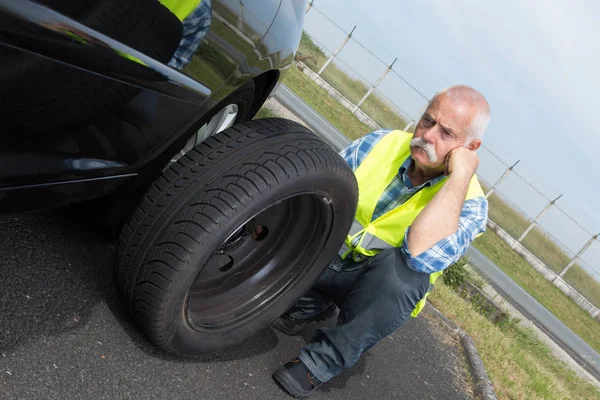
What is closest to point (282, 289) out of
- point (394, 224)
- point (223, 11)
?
point (394, 224)

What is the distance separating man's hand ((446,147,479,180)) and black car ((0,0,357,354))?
1.76ft

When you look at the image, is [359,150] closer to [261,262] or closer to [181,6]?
[261,262]

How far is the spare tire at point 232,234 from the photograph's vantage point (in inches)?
71.4

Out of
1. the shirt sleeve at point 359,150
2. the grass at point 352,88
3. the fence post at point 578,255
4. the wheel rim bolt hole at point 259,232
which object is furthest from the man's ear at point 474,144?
the fence post at point 578,255

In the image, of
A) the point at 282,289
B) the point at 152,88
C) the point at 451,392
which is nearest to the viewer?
the point at 152,88

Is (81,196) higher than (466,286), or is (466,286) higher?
(81,196)

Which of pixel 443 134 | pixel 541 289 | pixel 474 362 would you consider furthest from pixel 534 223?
pixel 443 134

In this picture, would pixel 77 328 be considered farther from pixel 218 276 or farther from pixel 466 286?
pixel 466 286

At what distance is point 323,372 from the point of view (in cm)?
247

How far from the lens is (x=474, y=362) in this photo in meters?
3.98

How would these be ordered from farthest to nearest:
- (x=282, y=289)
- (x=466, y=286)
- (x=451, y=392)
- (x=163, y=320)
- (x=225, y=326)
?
(x=466, y=286) → (x=451, y=392) → (x=282, y=289) → (x=225, y=326) → (x=163, y=320)

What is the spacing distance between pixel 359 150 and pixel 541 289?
15241 millimetres

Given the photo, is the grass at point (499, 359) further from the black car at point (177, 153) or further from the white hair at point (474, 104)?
the black car at point (177, 153)

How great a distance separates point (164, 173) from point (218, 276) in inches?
22.1
